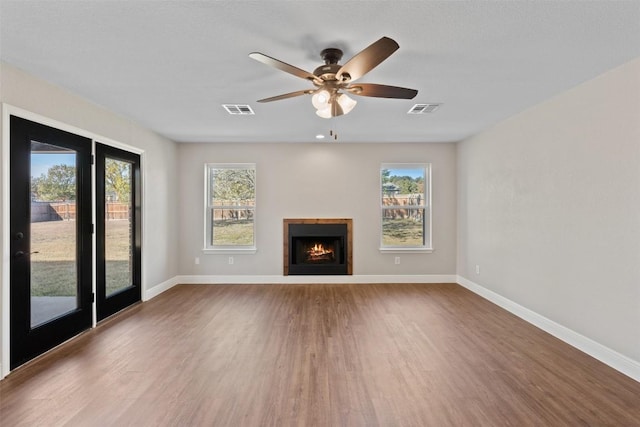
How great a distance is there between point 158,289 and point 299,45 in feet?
14.5

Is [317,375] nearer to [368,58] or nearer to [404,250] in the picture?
[368,58]

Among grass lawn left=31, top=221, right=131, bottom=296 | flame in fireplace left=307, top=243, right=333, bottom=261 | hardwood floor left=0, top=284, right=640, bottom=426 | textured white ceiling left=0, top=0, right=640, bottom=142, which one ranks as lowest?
hardwood floor left=0, top=284, right=640, bottom=426

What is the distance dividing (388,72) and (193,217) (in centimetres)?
440

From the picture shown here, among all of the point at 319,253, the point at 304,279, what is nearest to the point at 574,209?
the point at 319,253

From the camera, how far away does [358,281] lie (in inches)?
229

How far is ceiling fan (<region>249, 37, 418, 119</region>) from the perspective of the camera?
1.97m

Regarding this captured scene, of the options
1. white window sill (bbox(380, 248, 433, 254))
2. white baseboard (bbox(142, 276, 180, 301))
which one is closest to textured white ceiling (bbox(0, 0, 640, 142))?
white baseboard (bbox(142, 276, 180, 301))

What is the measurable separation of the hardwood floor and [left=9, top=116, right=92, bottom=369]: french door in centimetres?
28

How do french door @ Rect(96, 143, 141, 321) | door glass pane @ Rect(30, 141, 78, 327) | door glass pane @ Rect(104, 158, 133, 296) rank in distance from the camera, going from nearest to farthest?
door glass pane @ Rect(30, 141, 78, 327), french door @ Rect(96, 143, 141, 321), door glass pane @ Rect(104, 158, 133, 296)

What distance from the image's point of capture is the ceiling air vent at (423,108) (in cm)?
373

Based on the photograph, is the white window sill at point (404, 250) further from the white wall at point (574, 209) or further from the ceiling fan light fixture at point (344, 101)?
the ceiling fan light fixture at point (344, 101)

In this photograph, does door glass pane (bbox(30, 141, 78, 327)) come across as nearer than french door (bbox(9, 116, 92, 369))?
No

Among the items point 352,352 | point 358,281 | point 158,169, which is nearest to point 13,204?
point 158,169

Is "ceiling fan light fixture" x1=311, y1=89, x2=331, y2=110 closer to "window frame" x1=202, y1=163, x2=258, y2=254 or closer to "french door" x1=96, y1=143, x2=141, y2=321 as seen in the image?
"french door" x1=96, y1=143, x2=141, y2=321
